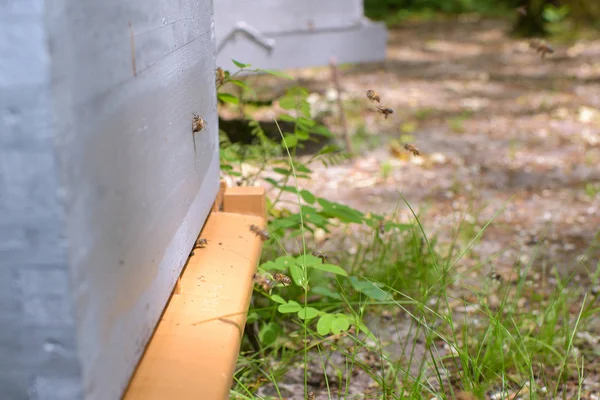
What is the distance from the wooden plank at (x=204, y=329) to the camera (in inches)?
38.2

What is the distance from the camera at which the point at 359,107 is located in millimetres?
5531

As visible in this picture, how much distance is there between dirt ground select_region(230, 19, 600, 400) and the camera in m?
3.09

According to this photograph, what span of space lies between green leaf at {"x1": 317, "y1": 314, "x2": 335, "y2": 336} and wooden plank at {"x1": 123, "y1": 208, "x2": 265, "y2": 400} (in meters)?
0.18

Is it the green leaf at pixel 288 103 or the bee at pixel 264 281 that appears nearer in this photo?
the bee at pixel 264 281

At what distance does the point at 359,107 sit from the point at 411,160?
4.52ft

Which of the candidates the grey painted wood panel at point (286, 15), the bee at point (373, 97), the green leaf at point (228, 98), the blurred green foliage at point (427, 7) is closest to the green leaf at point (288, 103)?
the green leaf at point (228, 98)

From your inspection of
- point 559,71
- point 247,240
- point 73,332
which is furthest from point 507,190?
point 559,71

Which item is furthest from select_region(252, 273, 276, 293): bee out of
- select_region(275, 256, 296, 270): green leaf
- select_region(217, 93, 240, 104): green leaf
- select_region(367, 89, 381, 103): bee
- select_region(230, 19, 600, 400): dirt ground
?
select_region(217, 93, 240, 104): green leaf

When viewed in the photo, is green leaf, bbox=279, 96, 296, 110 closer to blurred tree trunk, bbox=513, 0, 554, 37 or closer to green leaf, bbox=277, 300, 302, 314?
green leaf, bbox=277, 300, 302, 314

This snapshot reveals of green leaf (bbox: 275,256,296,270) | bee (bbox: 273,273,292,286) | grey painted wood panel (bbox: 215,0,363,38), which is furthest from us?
grey painted wood panel (bbox: 215,0,363,38)

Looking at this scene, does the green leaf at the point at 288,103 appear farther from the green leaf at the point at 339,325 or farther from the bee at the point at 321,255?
the green leaf at the point at 339,325

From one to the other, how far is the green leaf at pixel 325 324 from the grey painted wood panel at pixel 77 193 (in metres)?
0.49

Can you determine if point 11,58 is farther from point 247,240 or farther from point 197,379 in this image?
point 247,240

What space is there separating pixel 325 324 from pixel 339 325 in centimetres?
3
